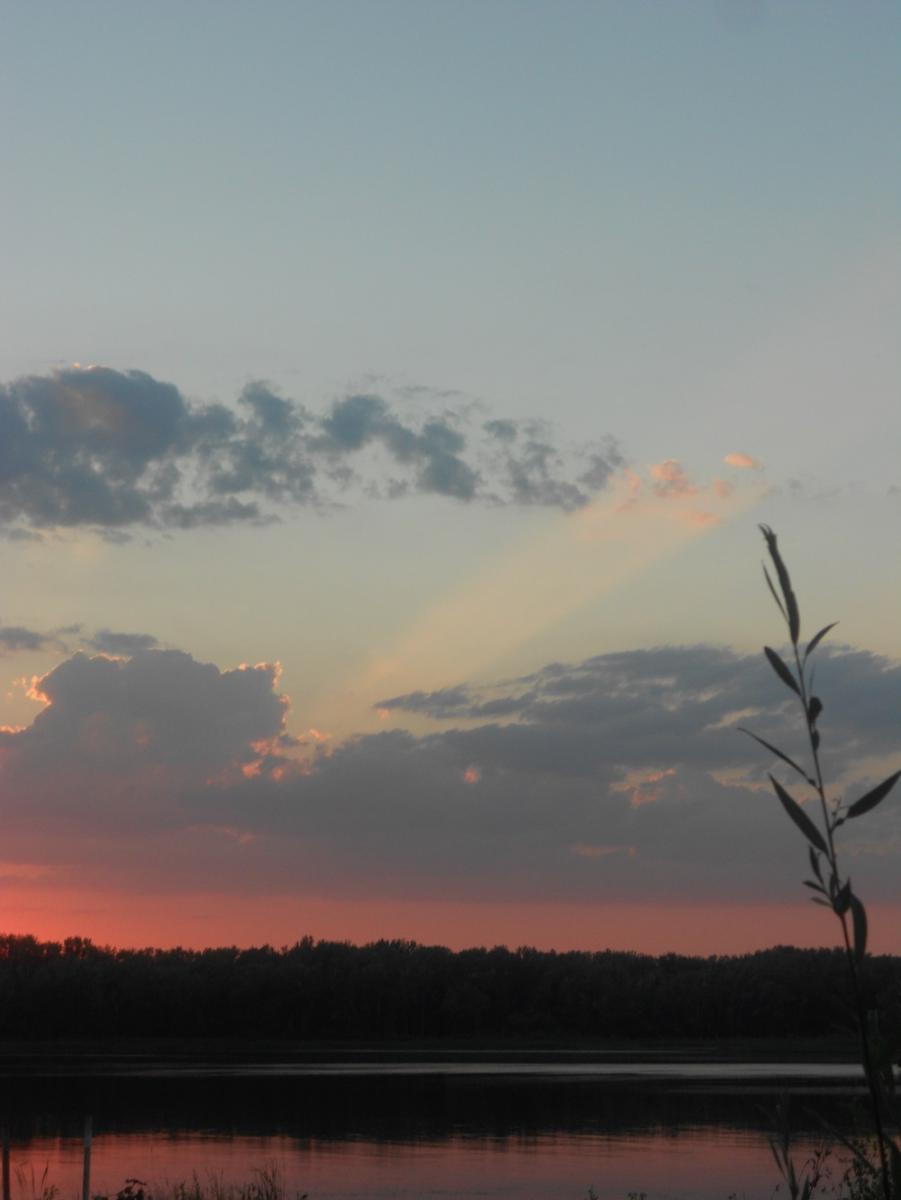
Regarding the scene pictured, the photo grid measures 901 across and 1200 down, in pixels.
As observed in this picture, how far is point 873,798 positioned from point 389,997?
619ft

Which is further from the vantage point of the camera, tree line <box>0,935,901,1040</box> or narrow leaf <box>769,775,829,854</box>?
tree line <box>0,935,901,1040</box>

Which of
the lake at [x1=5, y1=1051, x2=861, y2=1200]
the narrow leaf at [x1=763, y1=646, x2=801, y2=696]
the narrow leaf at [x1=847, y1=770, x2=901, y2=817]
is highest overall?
the narrow leaf at [x1=763, y1=646, x2=801, y2=696]

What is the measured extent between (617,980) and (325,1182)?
14732cm

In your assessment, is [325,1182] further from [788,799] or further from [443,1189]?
[788,799]

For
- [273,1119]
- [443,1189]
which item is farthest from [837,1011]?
[273,1119]

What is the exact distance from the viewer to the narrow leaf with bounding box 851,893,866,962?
13.1ft

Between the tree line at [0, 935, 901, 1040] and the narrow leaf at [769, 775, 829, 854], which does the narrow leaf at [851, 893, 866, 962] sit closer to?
the narrow leaf at [769, 775, 829, 854]

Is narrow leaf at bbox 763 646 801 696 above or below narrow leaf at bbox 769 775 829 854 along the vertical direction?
above

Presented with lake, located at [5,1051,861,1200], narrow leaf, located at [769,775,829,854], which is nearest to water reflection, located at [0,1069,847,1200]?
lake, located at [5,1051,861,1200]

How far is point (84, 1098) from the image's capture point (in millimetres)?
90312

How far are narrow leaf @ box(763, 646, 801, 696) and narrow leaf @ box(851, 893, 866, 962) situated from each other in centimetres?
61

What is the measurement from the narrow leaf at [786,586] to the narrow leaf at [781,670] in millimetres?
161

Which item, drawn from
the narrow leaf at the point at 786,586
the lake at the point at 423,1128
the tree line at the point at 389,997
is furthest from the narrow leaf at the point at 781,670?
the tree line at the point at 389,997

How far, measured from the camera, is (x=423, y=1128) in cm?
7156
